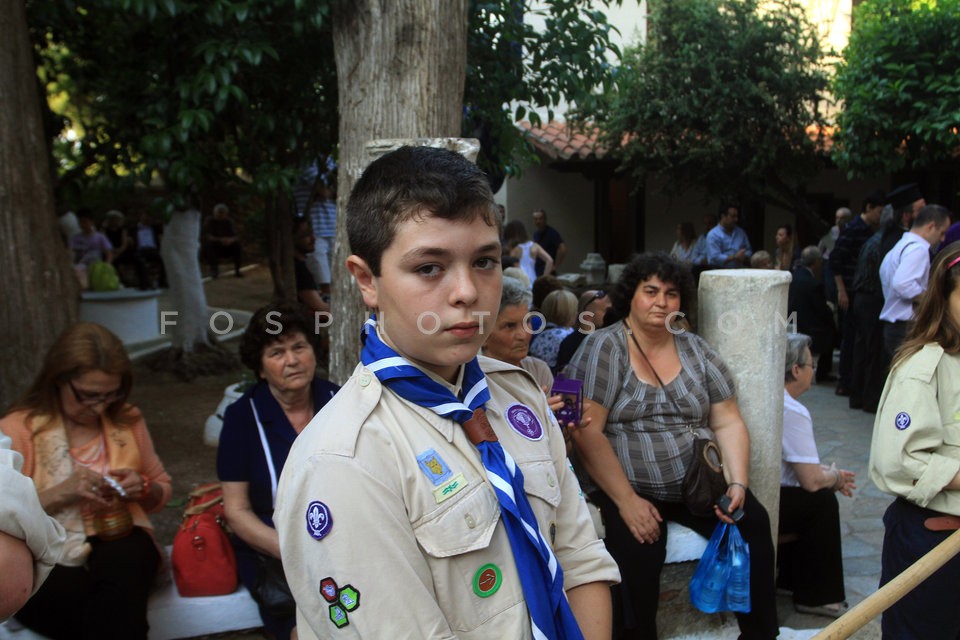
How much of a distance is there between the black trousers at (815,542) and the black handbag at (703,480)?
82cm

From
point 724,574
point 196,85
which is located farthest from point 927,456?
point 196,85

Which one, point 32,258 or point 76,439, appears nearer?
point 76,439

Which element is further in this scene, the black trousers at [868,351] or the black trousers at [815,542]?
the black trousers at [868,351]

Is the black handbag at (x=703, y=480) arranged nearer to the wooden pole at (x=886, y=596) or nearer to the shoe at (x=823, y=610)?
the shoe at (x=823, y=610)

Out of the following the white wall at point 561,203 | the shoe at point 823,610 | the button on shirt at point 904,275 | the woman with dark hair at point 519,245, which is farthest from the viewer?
the white wall at point 561,203

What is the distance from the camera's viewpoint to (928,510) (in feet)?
9.41

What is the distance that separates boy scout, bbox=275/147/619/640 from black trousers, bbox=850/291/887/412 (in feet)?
23.8

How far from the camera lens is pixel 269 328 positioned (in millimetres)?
3467

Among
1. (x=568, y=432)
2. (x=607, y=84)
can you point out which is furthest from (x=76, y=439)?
(x=607, y=84)

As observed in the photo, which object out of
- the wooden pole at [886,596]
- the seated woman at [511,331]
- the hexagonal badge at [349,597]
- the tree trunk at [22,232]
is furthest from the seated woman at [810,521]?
the tree trunk at [22,232]

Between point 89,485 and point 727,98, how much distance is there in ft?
40.3

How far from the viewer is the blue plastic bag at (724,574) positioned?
3.51 m

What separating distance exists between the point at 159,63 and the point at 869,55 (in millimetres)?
8259

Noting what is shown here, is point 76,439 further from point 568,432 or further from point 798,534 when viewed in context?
point 798,534
